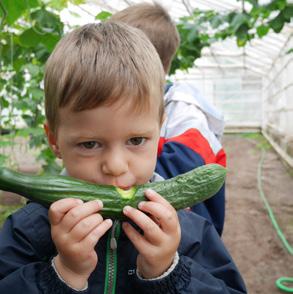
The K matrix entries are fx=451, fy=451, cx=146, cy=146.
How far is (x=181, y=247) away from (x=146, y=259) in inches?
11.2

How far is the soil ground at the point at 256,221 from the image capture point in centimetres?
468

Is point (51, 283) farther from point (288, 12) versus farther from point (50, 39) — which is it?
point (288, 12)

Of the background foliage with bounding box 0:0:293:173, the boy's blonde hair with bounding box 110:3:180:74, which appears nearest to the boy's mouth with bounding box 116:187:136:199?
the background foliage with bounding box 0:0:293:173

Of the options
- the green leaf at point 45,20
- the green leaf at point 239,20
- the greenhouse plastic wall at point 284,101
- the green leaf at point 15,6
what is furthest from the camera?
the greenhouse plastic wall at point 284,101

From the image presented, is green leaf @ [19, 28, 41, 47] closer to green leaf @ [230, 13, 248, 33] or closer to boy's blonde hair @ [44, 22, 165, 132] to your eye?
boy's blonde hair @ [44, 22, 165, 132]

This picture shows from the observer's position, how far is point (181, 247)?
5.10ft

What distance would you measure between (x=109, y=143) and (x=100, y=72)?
0.21 meters

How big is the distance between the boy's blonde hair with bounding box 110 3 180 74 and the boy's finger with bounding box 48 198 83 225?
5.20ft

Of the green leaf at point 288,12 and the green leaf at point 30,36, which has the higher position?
the green leaf at point 30,36

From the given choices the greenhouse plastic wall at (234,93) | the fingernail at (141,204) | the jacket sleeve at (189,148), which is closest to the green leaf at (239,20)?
the jacket sleeve at (189,148)

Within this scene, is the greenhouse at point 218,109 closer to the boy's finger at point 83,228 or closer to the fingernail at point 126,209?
the fingernail at point 126,209

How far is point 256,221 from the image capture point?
642cm

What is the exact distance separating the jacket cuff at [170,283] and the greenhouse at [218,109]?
0.15 ft

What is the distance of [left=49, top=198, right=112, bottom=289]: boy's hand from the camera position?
1181mm
